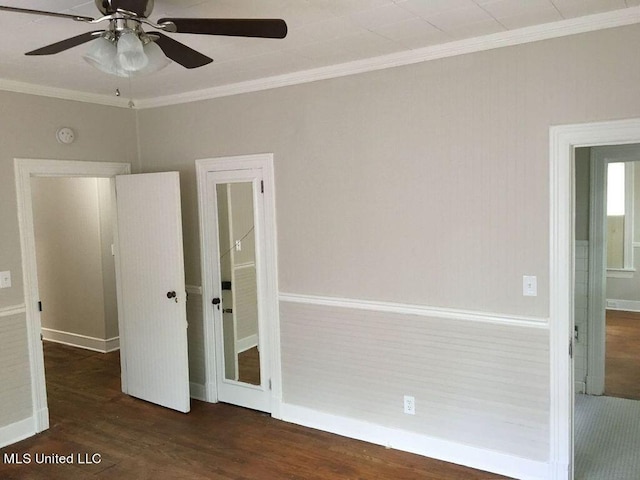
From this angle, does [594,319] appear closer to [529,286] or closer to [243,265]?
[529,286]

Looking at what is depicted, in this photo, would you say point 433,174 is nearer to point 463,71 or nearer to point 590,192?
point 463,71

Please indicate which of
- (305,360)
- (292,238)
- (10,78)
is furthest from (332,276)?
(10,78)

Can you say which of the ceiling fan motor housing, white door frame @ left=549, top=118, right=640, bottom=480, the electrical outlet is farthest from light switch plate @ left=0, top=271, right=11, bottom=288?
white door frame @ left=549, top=118, right=640, bottom=480

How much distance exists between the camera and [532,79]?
9.41 feet

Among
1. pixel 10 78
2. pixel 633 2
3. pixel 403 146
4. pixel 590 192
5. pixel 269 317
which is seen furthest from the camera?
pixel 590 192

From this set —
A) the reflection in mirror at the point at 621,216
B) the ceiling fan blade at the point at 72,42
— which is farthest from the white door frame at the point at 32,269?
the reflection in mirror at the point at 621,216

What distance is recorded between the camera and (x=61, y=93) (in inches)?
158

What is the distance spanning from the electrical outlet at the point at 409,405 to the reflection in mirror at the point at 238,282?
1.29 metres

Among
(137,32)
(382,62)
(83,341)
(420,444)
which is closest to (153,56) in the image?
(137,32)

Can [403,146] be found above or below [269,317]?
above

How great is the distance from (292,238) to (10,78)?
2260 millimetres

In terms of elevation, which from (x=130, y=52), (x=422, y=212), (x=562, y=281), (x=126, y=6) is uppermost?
(x=126, y=6)

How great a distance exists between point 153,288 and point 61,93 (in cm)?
167

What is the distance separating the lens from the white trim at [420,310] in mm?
2998
